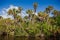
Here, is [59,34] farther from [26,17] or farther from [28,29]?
[26,17]

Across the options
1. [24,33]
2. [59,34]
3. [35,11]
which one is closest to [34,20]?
[35,11]

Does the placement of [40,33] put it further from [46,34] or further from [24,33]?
[24,33]

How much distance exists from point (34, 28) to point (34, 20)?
385 inches

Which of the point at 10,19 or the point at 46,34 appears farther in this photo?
the point at 10,19

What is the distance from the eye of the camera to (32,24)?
90625 millimetres

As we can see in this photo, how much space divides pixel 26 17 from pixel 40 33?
1556cm

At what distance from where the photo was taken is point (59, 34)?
82.1 meters

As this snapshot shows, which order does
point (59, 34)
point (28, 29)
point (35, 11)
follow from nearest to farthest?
point (59, 34) → point (28, 29) → point (35, 11)

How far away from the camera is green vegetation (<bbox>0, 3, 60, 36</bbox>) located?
8394 centimetres

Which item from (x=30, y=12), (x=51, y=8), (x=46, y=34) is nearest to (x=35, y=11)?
(x=30, y=12)

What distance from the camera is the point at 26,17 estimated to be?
9712cm

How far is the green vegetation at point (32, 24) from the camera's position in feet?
275

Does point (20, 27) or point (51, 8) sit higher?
point (51, 8)

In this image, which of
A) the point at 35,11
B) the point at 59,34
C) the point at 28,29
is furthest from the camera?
the point at 35,11
